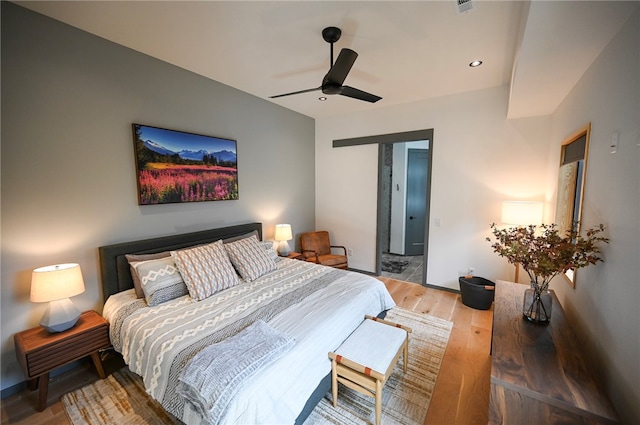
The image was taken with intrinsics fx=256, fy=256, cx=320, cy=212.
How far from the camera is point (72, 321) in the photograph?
1957 millimetres

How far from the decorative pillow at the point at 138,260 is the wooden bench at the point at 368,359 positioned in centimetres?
175

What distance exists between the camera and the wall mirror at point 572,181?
1885 mm

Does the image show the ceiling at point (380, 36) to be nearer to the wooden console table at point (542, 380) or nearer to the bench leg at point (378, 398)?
the wooden console table at point (542, 380)

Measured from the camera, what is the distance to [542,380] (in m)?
1.27

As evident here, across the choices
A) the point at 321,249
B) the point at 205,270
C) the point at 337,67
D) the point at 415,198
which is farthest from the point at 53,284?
the point at 415,198

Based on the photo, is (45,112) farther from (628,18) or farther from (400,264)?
(400,264)

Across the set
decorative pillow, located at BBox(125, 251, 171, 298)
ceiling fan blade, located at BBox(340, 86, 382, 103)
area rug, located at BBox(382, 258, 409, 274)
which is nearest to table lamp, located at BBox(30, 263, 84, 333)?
decorative pillow, located at BBox(125, 251, 171, 298)

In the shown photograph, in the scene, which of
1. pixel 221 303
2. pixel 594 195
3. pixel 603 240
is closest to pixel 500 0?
pixel 594 195

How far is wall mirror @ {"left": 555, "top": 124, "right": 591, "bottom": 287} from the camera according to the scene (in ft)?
6.18

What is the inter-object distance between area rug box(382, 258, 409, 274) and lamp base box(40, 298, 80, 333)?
4.21 meters

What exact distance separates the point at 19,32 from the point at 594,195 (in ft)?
13.6

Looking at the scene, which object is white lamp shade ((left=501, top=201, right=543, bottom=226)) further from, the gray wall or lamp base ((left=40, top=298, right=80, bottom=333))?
lamp base ((left=40, top=298, right=80, bottom=333))

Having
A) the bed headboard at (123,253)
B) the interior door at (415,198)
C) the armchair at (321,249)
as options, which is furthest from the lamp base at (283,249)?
the interior door at (415,198)

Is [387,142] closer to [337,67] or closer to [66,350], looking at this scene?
[337,67]
